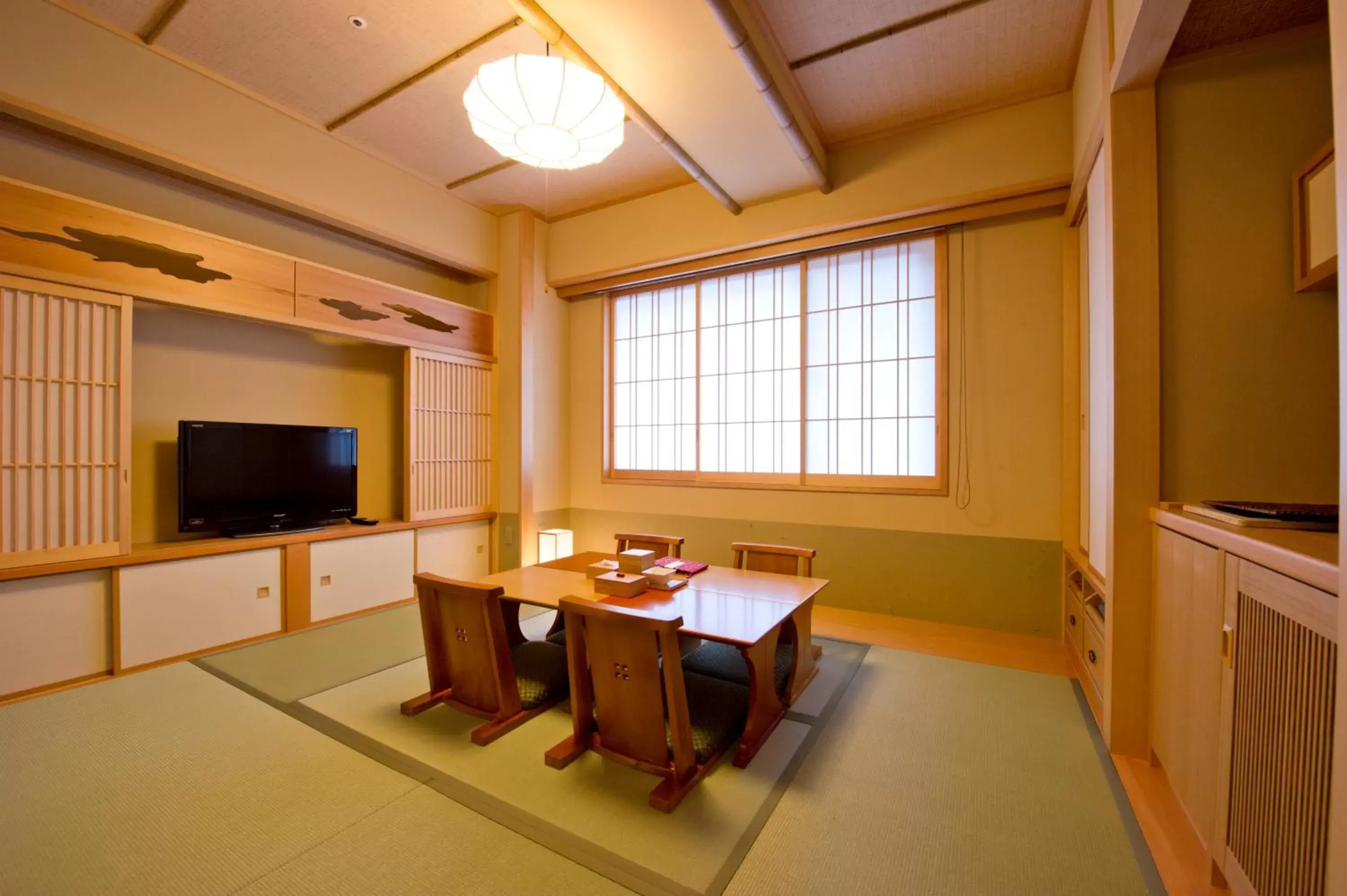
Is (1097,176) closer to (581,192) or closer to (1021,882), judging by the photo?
(1021,882)

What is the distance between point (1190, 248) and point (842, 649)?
250 cm

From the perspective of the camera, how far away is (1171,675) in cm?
182

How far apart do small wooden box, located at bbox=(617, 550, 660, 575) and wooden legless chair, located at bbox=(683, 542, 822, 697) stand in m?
0.50

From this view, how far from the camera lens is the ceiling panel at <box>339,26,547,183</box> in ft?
9.89

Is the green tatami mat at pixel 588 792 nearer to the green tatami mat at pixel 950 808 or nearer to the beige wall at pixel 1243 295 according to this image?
the green tatami mat at pixel 950 808

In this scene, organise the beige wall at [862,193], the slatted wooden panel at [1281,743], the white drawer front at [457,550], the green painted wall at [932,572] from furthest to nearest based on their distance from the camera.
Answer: the white drawer front at [457,550]
the green painted wall at [932,572]
the beige wall at [862,193]
the slatted wooden panel at [1281,743]

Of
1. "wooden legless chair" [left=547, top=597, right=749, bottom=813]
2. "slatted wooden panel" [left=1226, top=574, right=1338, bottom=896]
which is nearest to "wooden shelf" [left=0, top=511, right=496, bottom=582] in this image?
"wooden legless chair" [left=547, top=597, right=749, bottom=813]

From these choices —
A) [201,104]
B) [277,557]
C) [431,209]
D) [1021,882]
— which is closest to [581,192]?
[431,209]

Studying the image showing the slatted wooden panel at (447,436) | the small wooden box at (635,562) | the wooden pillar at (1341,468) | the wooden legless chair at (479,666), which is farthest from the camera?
the slatted wooden panel at (447,436)

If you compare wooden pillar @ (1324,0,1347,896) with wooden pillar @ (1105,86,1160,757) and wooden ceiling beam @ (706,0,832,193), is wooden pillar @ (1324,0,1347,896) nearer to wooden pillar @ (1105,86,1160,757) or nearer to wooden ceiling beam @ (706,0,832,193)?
wooden pillar @ (1105,86,1160,757)

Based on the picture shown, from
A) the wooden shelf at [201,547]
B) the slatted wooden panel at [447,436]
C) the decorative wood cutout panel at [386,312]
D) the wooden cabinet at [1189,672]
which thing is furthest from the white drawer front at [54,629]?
the wooden cabinet at [1189,672]

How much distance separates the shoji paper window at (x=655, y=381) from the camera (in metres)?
4.92

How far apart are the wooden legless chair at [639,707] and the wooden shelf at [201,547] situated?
263cm

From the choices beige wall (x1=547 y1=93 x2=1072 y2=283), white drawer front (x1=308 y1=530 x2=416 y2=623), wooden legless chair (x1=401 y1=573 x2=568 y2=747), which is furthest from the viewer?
white drawer front (x1=308 y1=530 x2=416 y2=623)
